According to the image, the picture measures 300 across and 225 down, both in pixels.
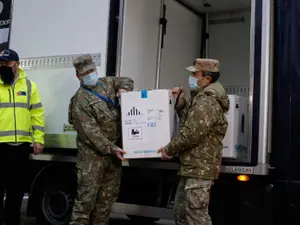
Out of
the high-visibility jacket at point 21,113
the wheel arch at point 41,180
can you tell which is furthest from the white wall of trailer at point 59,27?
the wheel arch at point 41,180

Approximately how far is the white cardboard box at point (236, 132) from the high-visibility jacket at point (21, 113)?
6.10 ft

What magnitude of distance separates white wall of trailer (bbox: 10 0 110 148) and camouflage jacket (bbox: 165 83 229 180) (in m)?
1.29

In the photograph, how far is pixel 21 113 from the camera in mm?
4832

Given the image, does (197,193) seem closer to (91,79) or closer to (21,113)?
(91,79)

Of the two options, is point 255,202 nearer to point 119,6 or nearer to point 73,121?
point 73,121

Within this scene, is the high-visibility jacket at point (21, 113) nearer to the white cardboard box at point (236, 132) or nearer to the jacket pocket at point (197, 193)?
the jacket pocket at point (197, 193)

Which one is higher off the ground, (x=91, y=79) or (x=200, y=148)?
(x=91, y=79)

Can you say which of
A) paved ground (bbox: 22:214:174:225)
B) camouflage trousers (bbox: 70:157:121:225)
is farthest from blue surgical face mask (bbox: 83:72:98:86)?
paved ground (bbox: 22:214:174:225)

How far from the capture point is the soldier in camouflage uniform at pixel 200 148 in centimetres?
404

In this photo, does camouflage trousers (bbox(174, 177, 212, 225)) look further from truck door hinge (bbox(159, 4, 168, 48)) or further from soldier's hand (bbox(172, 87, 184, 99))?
truck door hinge (bbox(159, 4, 168, 48))

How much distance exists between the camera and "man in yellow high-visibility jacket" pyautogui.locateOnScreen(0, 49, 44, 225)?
4.78 meters

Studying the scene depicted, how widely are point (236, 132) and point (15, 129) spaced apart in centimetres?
210

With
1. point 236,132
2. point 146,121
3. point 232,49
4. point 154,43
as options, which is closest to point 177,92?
point 146,121

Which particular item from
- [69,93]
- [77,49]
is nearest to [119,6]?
[77,49]
